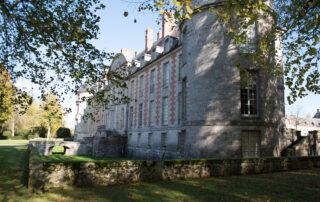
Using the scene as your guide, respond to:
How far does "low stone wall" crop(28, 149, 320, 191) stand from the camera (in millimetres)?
7197

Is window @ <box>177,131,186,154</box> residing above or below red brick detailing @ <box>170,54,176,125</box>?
below

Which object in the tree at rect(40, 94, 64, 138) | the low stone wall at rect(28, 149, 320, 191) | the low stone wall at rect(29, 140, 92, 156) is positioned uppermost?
the tree at rect(40, 94, 64, 138)

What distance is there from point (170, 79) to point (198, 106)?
6.85m

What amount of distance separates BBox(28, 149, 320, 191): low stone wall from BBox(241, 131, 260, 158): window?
2.19 meters

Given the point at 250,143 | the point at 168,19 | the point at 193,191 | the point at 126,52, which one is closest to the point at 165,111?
the point at 250,143

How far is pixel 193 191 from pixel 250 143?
707cm

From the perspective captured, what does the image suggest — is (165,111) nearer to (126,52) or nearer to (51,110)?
(126,52)

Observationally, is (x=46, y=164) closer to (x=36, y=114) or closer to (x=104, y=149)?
(x=104, y=149)

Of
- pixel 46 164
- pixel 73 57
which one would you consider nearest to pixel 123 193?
pixel 46 164

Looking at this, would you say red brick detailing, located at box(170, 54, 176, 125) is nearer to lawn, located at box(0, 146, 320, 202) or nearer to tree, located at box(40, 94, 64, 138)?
tree, located at box(40, 94, 64, 138)

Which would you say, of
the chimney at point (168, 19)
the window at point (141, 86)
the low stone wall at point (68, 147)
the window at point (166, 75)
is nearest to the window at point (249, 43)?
the chimney at point (168, 19)

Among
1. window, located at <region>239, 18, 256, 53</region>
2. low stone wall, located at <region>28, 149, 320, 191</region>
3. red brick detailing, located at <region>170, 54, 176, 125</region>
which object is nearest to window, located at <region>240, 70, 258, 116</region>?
window, located at <region>239, 18, 256, 53</region>

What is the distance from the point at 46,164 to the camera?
7227mm

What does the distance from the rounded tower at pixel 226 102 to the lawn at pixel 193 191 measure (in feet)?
13.6
